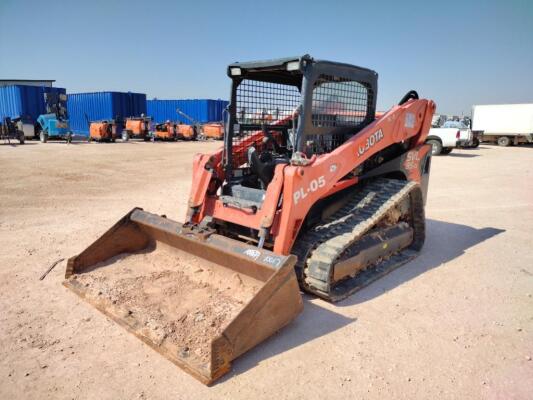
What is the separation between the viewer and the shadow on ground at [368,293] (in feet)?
10.4

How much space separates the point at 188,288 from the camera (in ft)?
13.0

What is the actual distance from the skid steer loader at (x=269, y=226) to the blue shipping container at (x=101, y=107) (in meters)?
25.0

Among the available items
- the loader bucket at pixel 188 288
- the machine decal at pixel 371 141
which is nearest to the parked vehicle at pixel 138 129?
the loader bucket at pixel 188 288

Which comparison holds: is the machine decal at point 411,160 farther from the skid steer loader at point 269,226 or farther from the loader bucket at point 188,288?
the loader bucket at point 188,288

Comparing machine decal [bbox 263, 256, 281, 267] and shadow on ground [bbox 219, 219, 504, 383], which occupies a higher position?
machine decal [bbox 263, 256, 281, 267]

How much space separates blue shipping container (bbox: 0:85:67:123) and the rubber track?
83.1 feet

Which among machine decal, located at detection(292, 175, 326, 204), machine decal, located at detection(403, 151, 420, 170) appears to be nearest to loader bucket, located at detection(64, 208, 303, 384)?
machine decal, located at detection(292, 175, 326, 204)

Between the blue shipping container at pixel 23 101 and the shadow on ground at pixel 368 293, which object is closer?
the shadow on ground at pixel 368 293

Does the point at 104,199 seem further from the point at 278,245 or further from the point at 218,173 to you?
the point at 278,245

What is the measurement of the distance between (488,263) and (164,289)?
405cm

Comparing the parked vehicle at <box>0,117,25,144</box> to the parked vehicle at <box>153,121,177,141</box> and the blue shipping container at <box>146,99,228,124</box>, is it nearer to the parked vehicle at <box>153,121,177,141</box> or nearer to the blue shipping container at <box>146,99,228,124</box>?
the parked vehicle at <box>153,121,177,141</box>

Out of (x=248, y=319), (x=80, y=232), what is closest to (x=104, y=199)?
(x=80, y=232)

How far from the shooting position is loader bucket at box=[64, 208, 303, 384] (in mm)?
2996

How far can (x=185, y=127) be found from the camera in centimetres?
2833
